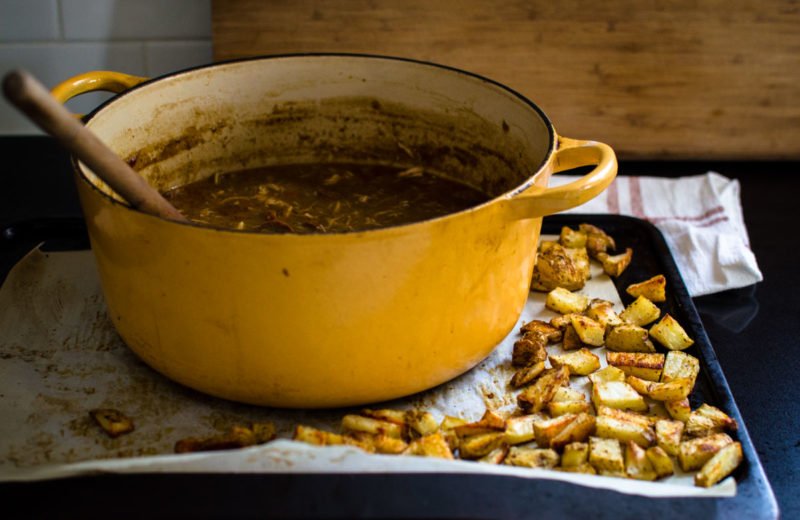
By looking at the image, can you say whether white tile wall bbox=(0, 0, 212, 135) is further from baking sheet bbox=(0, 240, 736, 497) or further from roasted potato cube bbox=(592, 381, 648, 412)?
roasted potato cube bbox=(592, 381, 648, 412)

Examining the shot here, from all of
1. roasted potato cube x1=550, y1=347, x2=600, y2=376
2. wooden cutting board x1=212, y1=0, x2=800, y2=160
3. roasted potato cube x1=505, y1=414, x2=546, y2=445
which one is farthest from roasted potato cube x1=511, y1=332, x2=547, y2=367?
wooden cutting board x1=212, y1=0, x2=800, y2=160

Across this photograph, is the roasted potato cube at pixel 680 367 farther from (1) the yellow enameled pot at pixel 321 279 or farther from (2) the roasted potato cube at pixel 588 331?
(1) the yellow enameled pot at pixel 321 279

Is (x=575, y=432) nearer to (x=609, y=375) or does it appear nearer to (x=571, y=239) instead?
(x=609, y=375)

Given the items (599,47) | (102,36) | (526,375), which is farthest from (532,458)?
(102,36)

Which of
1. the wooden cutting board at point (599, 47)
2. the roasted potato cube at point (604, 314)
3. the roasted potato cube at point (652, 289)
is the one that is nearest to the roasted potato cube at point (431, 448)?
the roasted potato cube at point (604, 314)

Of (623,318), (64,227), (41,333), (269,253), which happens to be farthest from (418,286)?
(64,227)

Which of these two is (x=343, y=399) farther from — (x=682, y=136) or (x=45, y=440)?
(x=682, y=136)
